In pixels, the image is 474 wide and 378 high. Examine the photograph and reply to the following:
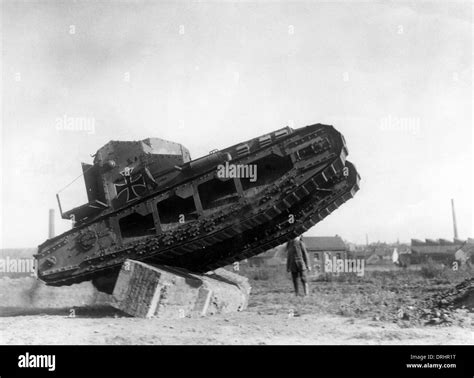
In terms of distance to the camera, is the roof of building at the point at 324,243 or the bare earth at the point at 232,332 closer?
the bare earth at the point at 232,332

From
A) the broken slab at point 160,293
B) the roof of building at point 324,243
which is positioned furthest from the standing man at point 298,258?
the roof of building at point 324,243

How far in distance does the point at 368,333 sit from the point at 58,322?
4.82 metres

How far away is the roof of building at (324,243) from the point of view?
1821 inches

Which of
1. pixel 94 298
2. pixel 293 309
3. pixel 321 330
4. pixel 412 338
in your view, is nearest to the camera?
pixel 412 338

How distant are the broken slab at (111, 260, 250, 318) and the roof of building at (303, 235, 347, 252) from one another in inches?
1500

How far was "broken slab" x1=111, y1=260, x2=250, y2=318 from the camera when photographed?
26.8 ft

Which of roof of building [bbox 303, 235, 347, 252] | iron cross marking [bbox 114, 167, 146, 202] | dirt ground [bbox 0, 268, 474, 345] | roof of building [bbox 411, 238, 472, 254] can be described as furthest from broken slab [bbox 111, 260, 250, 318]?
roof of building [bbox 411, 238, 472, 254]

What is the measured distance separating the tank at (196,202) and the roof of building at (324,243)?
36.8 metres

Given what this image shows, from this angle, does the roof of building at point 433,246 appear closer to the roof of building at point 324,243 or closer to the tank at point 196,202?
the roof of building at point 324,243

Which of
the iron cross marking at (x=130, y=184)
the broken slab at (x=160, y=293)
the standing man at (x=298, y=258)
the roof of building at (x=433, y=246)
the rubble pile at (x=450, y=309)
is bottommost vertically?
the rubble pile at (x=450, y=309)
